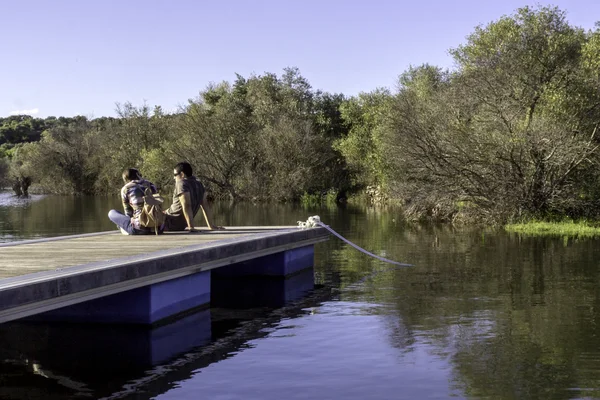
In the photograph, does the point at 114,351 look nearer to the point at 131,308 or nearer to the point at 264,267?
the point at 131,308

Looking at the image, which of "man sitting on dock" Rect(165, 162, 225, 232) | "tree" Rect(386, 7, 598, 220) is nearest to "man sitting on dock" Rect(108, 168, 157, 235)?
"man sitting on dock" Rect(165, 162, 225, 232)

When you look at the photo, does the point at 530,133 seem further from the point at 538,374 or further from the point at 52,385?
the point at 52,385

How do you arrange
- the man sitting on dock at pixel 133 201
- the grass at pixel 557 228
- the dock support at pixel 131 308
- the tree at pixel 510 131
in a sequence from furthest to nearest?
the tree at pixel 510 131, the grass at pixel 557 228, the man sitting on dock at pixel 133 201, the dock support at pixel 131 308

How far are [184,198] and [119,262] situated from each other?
456 cm

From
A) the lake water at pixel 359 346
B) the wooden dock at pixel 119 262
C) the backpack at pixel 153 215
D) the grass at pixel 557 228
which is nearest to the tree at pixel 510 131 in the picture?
the grass at pixel 557 228

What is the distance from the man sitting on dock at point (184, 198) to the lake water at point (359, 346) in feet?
8.99

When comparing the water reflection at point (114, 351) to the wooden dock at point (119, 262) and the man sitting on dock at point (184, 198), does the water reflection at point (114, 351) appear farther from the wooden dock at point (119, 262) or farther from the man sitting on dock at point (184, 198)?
the man sitting on dock at point (184, 198)

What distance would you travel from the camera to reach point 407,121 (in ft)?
100

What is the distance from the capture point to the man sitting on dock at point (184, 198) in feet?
50.4

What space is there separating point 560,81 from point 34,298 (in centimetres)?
2438

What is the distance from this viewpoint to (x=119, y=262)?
10930 mm

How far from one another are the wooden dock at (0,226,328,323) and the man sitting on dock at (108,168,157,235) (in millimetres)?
283

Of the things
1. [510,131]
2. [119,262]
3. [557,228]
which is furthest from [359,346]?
[510,131]

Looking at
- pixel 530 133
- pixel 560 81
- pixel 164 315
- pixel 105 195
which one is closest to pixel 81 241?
pixel 164 315
